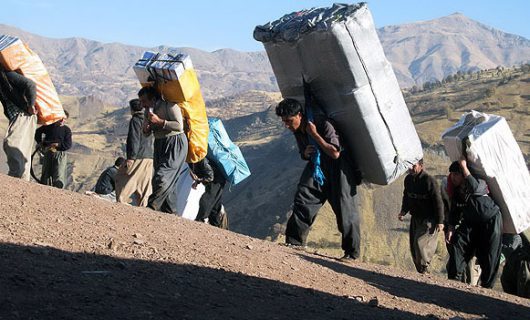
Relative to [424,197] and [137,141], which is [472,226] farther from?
[137,141]

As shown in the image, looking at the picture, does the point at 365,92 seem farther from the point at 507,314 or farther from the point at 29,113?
the point at 29,113

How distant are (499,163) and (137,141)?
3.73 m

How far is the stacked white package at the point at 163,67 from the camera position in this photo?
28.6 feet

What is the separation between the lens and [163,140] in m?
8.96

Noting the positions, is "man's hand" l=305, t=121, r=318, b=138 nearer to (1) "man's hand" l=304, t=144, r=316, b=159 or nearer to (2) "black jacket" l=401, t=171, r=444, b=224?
(1) "man's hand" l=304, t=144, r=316, b=159

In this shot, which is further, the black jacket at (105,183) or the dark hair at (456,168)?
the black jacket at (105,183)

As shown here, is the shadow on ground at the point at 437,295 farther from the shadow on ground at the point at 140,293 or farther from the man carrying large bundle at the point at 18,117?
the man carrying large bundle at the point at 18,117

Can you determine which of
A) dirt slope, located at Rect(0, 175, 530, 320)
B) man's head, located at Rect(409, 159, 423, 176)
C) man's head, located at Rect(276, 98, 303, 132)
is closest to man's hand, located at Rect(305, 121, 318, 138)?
man's head, located at Rect(276, 98, 303, 132)

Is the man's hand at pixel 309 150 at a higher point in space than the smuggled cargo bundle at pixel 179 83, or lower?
lower

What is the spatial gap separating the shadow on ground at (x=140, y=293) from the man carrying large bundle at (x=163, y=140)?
2983 mm

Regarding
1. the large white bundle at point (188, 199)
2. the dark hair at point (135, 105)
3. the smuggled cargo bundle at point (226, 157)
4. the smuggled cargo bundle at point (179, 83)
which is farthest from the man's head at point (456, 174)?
the large white bundle at point (188, 199)

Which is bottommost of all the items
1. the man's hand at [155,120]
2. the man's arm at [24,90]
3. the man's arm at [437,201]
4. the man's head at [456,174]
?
the man's arm at [437,201]

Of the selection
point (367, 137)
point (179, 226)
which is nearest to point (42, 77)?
point (179, 226)

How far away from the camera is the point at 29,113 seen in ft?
30.7
